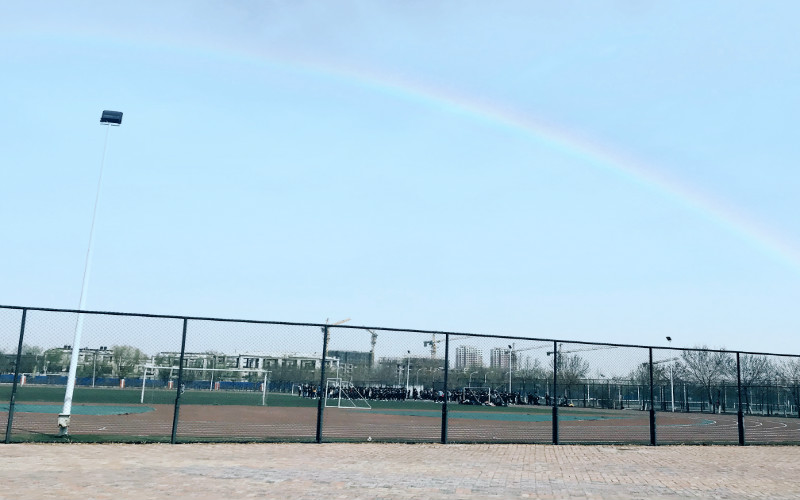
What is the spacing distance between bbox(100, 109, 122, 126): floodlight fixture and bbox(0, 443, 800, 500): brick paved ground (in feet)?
27.6

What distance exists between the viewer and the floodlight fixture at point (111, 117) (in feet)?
54.6

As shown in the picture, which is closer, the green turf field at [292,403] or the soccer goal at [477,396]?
the green turf field at [292,403]

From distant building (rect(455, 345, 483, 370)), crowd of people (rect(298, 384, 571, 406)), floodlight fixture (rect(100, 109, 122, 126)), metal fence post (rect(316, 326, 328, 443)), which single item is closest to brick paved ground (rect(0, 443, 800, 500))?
metal fence post (rect(316, 326, 328, 443))

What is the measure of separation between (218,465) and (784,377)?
169 feet

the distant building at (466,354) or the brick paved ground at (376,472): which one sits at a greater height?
the distant building at (466,354)

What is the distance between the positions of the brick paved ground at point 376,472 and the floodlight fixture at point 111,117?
8413 millimetres

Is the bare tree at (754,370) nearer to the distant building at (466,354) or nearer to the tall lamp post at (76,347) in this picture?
the distant building at (466,354)

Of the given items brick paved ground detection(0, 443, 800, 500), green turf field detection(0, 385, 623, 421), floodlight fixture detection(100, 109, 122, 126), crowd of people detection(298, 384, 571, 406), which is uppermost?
floodlight fixture detection(100, 109, 122, 126)

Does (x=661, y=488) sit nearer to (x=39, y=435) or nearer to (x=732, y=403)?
(x=39, y=435)

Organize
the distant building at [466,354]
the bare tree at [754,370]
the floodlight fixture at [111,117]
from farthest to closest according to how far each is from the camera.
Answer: the bare tree at [754,370]
the distant building at [466,354]
the floodlight fixture at [111,117]

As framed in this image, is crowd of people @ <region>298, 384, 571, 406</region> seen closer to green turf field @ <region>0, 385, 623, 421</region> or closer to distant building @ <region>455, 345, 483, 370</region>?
green turf field @ <region>0, 385, 623, 421</region>

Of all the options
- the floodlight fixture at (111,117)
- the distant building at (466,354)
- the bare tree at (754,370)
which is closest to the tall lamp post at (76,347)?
the floodlight fixture at (111,117)

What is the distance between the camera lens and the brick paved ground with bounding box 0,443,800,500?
8.24m

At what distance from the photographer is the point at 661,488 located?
30.4 feet
